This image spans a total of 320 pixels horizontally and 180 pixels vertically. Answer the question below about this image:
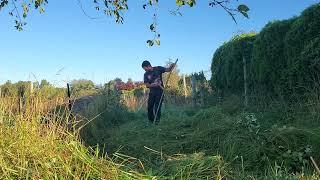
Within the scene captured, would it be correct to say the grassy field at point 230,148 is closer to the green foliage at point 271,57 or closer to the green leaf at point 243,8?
the green leaf at point 243,8

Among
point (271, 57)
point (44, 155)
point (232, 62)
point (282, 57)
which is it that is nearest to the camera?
point (44, 155)

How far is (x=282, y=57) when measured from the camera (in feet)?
42.0

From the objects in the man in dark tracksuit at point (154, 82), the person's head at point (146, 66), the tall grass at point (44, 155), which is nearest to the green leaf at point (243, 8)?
the tall grass at point (44, 155)

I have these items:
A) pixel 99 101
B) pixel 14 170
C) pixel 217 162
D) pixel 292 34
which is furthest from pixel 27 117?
pixel 99 101

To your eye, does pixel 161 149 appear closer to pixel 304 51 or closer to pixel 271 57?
pixel 304 51

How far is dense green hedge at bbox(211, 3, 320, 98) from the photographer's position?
11.1 m

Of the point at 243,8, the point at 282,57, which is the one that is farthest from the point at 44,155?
the point at 282,57

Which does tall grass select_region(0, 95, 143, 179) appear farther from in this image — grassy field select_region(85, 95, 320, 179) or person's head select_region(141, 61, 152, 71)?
person's head select_region(141, 61, 152, 71)

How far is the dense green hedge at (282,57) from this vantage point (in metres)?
11.1

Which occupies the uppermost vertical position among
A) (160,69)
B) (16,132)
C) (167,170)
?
(160,69)

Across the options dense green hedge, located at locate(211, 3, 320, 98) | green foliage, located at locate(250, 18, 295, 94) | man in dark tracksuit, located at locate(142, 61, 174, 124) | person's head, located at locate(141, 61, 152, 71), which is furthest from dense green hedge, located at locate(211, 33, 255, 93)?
person's head, located at locate(141, 61, 152, 71)

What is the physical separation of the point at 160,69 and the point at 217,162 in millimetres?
8012

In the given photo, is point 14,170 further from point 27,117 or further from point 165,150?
point 165,150

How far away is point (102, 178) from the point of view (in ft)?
16.6
